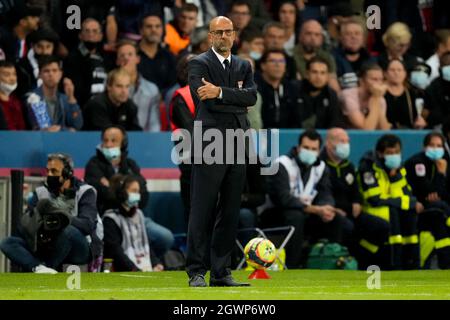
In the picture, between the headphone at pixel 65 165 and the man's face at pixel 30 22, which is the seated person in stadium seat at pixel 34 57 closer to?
the man's face at pixel 30 22

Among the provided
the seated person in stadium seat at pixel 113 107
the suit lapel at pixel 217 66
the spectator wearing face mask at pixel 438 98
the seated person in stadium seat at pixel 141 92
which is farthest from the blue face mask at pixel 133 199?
the spectator wearing face mask at pixel 438 98

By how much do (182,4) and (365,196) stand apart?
13.5 feet

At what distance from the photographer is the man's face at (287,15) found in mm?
20875

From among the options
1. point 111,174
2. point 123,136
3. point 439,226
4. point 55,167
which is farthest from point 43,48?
point 439,226

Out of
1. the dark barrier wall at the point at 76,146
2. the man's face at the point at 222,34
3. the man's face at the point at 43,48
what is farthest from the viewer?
the man's face at the point at 43,48

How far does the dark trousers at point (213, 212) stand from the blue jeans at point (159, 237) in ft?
15.7

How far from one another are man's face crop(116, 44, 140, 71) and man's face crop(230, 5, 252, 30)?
2058 mm

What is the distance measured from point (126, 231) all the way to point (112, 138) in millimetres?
1154

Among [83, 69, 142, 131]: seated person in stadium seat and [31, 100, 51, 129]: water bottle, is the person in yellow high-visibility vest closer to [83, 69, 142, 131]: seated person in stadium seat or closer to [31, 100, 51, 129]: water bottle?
[83, 69, 142, 131]: seated person in stadium seat

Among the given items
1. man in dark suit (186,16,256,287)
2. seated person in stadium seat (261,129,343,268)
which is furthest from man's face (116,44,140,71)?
man in dark suit (186,16,256,287)

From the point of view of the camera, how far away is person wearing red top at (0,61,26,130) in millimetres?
17312

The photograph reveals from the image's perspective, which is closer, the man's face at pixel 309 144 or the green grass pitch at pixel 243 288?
the green grass pitch at pixel 243 288

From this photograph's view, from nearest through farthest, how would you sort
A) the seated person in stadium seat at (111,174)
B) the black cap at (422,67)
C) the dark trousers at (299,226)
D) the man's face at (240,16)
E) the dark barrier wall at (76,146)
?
the seated person in stadium seat at (111,174) → the dark barrier wall at (76,146) → the dark trousers at (299,226) → the man's face at (240,16) → the black cap at (422,67)

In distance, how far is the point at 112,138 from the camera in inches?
672
